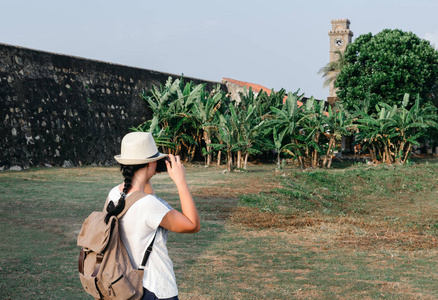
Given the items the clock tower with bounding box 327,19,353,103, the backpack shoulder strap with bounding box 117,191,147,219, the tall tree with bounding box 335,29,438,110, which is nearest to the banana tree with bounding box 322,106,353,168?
the tall tree with bounding box 335,29,438,110

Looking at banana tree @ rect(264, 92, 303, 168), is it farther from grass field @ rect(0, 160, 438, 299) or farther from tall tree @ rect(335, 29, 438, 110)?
tall tree @ rect(335, 29, 438, 110)

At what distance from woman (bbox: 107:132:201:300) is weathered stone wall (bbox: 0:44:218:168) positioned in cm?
1188

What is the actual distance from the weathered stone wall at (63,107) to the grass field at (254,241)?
1.60 metres

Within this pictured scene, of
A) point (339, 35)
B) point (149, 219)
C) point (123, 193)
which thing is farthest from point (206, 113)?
point (339, 35)

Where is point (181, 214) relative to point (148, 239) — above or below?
above

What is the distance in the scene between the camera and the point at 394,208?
39.8ft

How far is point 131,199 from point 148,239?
206mm

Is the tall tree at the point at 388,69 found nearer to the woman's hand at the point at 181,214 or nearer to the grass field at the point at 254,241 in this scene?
the grass field at the point at 254,241

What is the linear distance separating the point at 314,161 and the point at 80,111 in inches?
273

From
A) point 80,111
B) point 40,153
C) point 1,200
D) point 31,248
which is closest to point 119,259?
point 31,248

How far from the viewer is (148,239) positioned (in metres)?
2.69

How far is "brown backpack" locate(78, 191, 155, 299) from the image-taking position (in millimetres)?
2549

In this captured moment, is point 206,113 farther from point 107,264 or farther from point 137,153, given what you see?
point 107,264

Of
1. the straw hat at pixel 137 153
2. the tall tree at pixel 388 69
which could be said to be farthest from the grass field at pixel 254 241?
the tall tree at pixel 388 69
